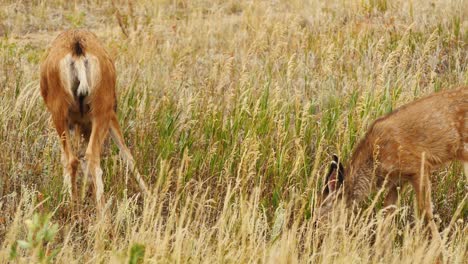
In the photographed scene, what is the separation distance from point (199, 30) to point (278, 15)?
4.36ft

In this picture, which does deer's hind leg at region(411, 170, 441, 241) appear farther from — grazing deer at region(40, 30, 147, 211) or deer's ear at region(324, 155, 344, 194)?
grazing deer at region(40, 30, 147, 211)

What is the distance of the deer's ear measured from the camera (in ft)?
23.3

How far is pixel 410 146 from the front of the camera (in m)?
7.43

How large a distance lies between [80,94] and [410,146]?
9.03 ft

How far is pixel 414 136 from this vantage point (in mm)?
7473

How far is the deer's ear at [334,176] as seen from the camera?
23.3 feet

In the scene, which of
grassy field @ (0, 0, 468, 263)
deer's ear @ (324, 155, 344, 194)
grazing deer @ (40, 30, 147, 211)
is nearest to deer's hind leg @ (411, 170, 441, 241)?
grassy field @ (0, 0, 468, 263)

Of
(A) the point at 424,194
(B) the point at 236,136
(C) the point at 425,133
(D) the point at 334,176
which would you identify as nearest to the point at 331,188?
(D) the point at 334,176

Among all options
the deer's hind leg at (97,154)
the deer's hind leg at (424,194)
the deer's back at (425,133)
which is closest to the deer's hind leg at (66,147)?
the deer's hind leg at (97,154)

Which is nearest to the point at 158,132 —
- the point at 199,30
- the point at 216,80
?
the point at 216,80

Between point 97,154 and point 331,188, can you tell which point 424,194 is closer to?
point 331,188

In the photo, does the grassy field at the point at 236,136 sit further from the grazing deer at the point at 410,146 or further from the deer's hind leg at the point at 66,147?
the grazing deer at the point at 410,146

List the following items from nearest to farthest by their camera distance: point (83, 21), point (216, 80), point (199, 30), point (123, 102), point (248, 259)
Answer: point (248, 259), point (123, 102), point (216, 80), point (199, 30), point (83, 21)

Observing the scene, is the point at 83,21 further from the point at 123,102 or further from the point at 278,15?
the point at 123,102
